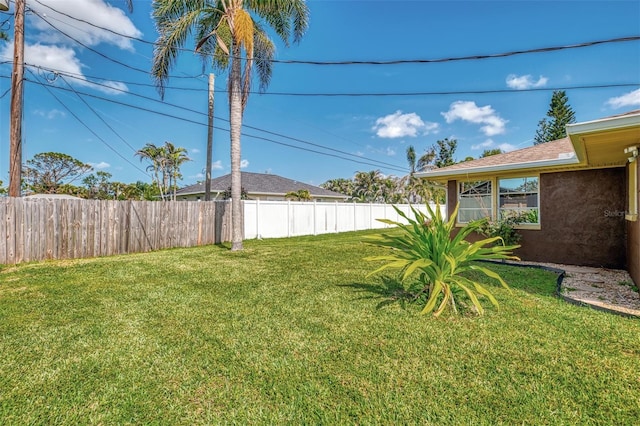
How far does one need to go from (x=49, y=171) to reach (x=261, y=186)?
960 inches

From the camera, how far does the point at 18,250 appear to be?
7121mm

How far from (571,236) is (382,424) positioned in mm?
7972

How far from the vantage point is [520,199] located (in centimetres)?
838

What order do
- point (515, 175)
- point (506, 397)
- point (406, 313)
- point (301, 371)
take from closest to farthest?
point (506, 397)
point (301, 371)
point (406, 313)
point (515, 175)

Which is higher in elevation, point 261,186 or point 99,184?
point 99,184

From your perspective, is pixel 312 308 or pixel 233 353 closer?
pixel 233 353

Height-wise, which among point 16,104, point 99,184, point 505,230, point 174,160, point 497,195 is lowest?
point 505,230

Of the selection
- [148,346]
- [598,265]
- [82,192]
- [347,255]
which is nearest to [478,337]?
[148,346]

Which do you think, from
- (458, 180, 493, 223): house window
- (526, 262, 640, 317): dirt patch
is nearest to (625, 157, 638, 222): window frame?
(526, 262, 640, 317): dirt patch

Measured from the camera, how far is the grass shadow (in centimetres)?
421

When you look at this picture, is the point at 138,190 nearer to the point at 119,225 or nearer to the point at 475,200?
the point at 119,225

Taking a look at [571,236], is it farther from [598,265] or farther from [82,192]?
[82,192]

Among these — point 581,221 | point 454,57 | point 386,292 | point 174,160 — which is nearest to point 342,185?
point 174,160

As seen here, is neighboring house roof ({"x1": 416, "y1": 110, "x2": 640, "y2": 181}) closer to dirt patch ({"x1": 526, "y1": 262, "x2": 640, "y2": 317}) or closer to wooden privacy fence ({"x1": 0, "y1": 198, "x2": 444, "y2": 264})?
dirt patch ({"x1": 526, "y1": 262, "x2": 640, "y2": 317})
